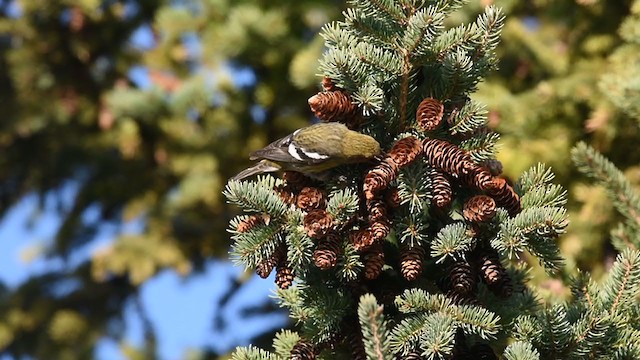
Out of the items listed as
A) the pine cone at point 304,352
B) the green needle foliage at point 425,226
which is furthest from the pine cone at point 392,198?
the pine cone at point 304,352

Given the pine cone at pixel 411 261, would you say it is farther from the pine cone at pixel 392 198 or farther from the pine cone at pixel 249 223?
the pine cone at pixel 249 223

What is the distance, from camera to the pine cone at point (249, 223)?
6.16 feet

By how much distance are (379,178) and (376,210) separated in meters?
0.07

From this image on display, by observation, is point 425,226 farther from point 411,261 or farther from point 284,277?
point 284,277

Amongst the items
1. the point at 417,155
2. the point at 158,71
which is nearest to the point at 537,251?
the point at 417,155

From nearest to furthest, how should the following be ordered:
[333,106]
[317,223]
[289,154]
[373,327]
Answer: [373,327]
[317,223]
[333,106]
[289,154]

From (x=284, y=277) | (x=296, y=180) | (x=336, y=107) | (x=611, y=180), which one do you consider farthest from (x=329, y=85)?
(x=611, y=180)

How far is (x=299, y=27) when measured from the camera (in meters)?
5.22

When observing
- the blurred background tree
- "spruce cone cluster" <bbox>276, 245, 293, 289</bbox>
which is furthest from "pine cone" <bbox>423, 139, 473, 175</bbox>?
the blurred background tree

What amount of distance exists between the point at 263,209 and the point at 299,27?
11.4 feet

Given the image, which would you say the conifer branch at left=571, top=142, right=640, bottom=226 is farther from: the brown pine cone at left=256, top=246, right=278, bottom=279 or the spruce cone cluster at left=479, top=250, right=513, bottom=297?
the brown pine cone at left=256, top=246, right=278, bottom=279

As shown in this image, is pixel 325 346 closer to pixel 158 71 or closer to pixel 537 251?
pixel 537 251

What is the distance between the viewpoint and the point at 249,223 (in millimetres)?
1880

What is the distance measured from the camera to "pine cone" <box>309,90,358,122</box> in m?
1.94
